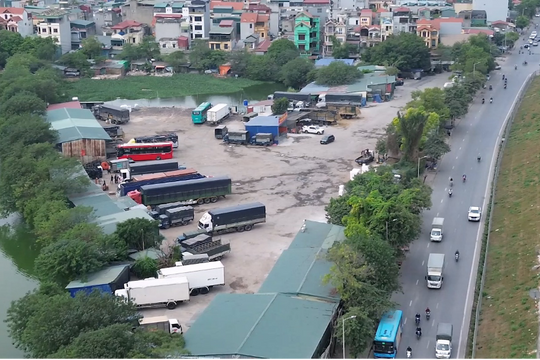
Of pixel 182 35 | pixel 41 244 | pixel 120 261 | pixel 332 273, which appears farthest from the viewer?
pixel 182 35

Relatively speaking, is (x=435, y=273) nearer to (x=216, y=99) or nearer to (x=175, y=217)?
(x=175, y=217)

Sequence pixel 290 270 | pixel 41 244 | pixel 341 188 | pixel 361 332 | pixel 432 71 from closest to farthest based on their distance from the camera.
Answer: pixel 361 332 → pixel 290 270 → pixel 41 244 → pixel 341 188 → pixel 432 71

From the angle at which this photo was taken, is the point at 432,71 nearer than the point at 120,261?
No

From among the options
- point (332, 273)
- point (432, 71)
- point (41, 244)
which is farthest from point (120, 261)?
point (432, 71)

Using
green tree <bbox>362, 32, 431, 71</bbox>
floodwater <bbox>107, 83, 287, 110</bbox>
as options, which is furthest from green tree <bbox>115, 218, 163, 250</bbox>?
green tree <bbox>362, 32, 431, 71</bbox>

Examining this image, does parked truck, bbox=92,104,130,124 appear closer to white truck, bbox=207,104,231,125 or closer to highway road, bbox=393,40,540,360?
white truck, bbox=207,104,231,125

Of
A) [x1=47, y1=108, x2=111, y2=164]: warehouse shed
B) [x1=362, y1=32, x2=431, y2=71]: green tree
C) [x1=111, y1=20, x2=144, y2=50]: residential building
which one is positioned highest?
[x1=111, y1=20, x2=144, y2=50]: residential building

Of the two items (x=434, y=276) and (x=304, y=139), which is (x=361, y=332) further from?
(x=304, y=139)
